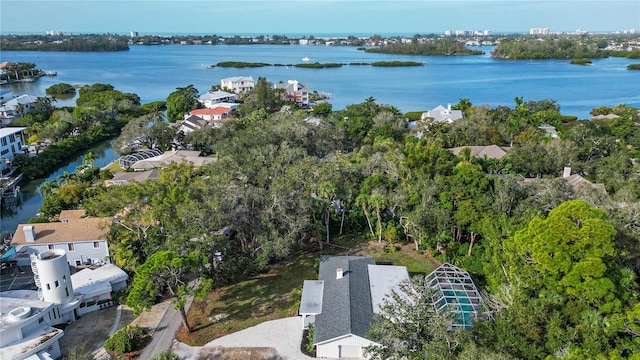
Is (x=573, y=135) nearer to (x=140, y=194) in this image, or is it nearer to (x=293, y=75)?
(x=140, y=194)

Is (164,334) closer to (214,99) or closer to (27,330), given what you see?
(27,330)

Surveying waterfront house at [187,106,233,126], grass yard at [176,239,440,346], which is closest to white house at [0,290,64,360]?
grass yard at [176,239,440,346]

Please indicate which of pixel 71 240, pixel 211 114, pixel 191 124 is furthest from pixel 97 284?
pixel 211 114

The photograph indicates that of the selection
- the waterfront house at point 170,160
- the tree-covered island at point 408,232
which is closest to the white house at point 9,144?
the tree-covered island at point 408,232

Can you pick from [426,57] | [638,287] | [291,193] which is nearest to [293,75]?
[426,57]

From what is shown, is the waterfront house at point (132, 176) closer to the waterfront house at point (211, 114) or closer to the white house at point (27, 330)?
the white house at point (27, 330)

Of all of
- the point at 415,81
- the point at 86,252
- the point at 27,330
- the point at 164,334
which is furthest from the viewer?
the point at 415,81
